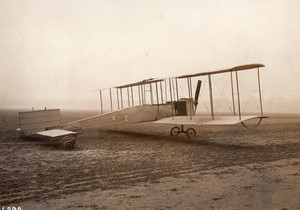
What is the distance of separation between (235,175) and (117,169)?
3115 mm

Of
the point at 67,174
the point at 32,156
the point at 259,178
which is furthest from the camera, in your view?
the point at 32,156

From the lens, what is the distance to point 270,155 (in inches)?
382

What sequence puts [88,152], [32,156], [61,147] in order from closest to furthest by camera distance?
[32,156], [88,152], [61,147]

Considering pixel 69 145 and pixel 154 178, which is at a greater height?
pixel 69 145

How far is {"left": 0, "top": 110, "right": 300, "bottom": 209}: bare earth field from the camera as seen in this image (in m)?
5.44

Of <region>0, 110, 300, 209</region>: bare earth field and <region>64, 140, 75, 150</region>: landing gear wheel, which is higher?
<region>64, 140, 75, 150</region>: landing gear wheel

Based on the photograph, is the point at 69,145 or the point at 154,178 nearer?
the point at 154,178

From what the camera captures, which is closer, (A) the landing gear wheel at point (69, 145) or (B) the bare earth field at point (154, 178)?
(B) the bare earth field at point (154, 178)

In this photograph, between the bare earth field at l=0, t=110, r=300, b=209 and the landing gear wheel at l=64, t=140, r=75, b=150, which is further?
the landing gear wheel at l=64, t=140, r=75, b=150

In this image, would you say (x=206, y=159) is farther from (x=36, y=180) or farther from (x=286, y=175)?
(x=36, y=180)

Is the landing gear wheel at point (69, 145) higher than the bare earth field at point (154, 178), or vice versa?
the landing gear wheel at point (69, 145)

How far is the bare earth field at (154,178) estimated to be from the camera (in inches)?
214

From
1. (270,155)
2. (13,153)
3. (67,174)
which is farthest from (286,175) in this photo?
(13,153)

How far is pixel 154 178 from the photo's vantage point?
713 centimetres
